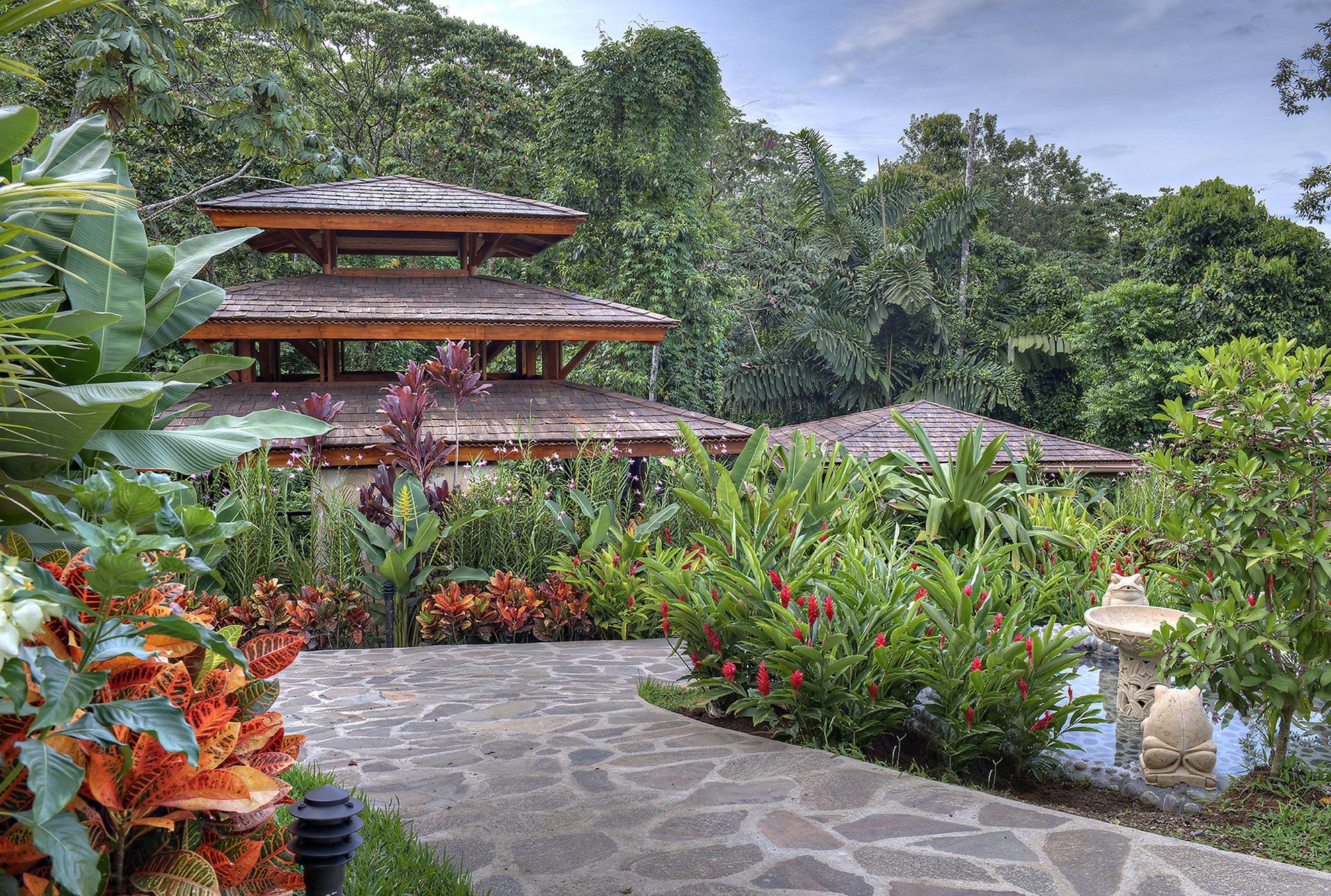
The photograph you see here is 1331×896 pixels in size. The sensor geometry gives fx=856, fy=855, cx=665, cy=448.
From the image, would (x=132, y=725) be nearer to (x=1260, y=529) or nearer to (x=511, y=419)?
(x=1260, y=529)

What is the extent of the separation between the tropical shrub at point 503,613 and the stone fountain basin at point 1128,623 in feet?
12.9

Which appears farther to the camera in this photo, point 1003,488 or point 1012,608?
point 1003,488

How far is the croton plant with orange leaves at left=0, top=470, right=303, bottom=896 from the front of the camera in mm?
1366

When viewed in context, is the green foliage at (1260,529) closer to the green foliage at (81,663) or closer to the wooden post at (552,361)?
the green foliage at (81,663)

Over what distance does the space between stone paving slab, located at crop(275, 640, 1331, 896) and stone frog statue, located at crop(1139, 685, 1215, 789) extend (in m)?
0.33

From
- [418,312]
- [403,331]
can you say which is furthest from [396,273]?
[403,331]

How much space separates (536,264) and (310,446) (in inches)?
602

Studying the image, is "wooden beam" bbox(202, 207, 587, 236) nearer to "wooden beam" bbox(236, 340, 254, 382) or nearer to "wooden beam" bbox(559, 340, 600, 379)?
"wooden beam" bbox(236, 340, 254, 382)

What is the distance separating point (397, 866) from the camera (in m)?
2.58

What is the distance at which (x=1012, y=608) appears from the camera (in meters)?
3.99

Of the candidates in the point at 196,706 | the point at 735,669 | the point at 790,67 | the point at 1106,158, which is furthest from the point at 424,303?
the point at 1106,158

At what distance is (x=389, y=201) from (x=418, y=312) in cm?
198

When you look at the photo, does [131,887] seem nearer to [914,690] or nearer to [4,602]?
[4,602]

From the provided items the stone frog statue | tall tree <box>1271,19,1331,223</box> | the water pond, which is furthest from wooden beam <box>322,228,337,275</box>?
tall tree <box>1271,19,1331,223</box>
